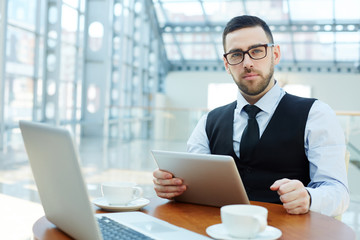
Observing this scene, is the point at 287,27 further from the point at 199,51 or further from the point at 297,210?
the point at 297,210

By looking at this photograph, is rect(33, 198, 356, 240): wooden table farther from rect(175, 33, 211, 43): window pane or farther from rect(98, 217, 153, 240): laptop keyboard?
rect(175, 33, 211, 43): window pane

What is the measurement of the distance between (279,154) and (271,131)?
0.31 feet

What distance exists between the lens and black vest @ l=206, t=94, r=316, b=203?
5.51ft

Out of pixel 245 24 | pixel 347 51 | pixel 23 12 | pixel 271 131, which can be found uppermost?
pixel 347 51

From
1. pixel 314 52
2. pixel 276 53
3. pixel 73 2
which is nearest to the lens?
pixel 276 53

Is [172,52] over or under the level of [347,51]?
under

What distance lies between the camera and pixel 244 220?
0.92m

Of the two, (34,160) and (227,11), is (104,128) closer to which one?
(227,11)

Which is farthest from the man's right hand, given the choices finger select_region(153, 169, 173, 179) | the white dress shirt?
the white dress shirt

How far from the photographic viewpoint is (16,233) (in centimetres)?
291

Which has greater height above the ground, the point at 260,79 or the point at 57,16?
the point at 57,16

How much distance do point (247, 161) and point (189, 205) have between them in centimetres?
41

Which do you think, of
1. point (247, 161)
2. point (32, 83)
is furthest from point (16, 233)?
point (32, 83)

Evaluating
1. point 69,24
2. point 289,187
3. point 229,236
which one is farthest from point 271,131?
point 69,24
